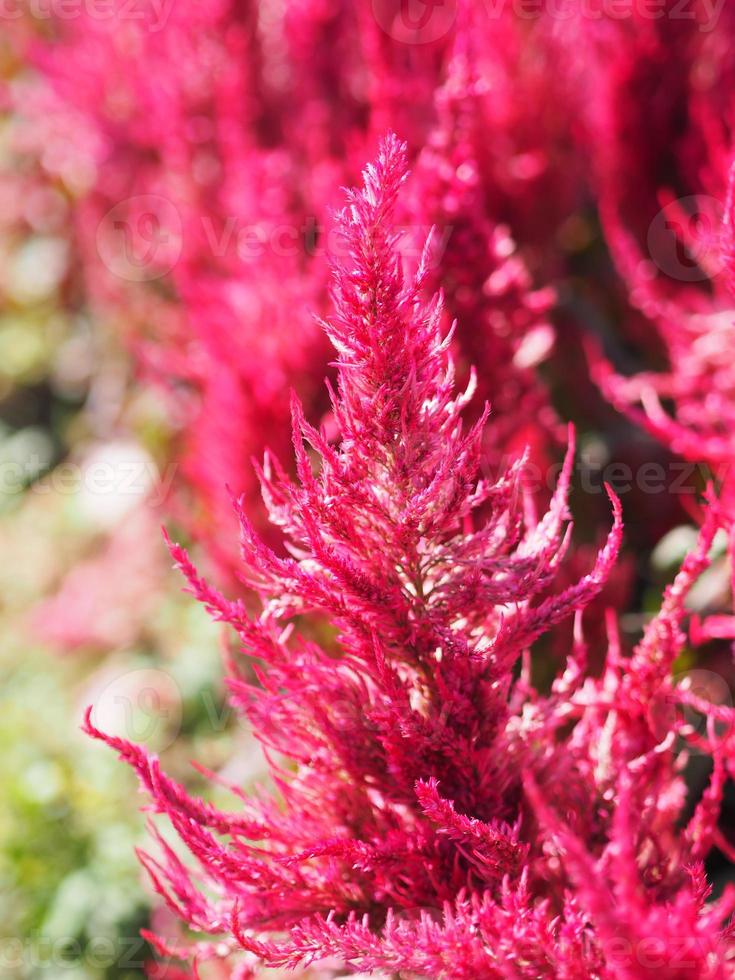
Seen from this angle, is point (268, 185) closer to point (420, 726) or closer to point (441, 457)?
point (441, 457)

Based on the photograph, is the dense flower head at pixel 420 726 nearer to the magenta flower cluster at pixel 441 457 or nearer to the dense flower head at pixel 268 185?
the magenta flower cluster at pixel 441 457

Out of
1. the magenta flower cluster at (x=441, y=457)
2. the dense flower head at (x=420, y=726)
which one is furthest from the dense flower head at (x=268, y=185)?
the dense flower head at (x=420, y=726)

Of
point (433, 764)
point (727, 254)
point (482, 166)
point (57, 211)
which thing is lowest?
point (433, 764)

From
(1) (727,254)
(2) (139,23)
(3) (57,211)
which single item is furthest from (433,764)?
(3) (57,211)

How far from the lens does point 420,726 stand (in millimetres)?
801

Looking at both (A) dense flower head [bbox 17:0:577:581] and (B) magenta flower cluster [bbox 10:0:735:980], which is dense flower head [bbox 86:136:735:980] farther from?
(A) dense flower head [bbox 17:0:577:581]

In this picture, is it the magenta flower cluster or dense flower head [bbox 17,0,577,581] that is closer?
the magenta flower cluster

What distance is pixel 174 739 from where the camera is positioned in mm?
2248

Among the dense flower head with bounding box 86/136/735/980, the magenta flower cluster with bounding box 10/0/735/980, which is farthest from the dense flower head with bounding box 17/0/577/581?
the dense flower head with bounding box 86/136/735/980

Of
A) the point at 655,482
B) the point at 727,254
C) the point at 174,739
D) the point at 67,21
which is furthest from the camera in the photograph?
the point at 67,21

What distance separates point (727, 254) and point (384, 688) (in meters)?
0.58

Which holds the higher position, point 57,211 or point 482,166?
point 57,211

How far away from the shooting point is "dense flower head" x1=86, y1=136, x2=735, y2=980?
73cm

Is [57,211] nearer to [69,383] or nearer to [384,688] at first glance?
[69,383]
